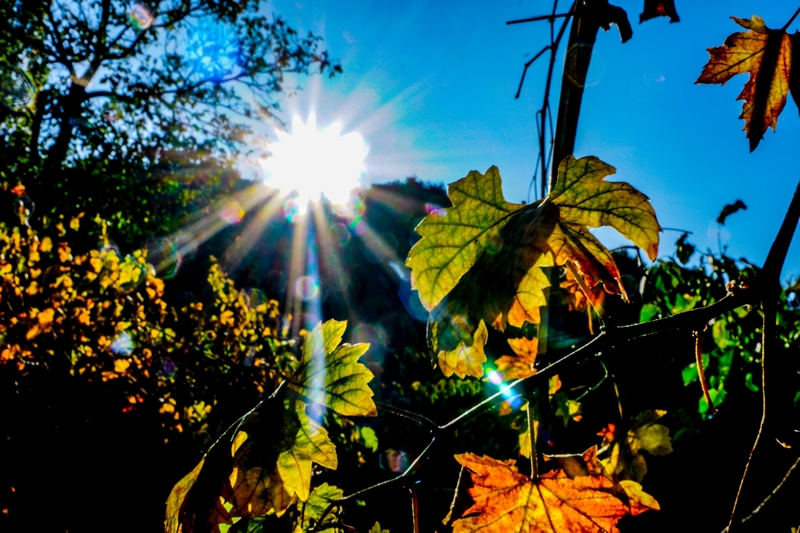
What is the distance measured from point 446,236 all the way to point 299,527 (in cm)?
64

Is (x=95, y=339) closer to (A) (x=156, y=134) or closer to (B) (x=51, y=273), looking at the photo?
(B) (x=51, y=273)

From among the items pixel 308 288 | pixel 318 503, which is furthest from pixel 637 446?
pixel 308 288

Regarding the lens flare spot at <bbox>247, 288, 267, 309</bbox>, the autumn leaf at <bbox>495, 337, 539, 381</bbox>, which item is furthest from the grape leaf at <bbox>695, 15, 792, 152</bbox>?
the lens flare spot at <bbox>247, 288, 267, 309</bbox>

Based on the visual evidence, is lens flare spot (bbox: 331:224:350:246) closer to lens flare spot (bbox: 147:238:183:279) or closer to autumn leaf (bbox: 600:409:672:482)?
lens flare spot (bbox: 147:238:183:279)

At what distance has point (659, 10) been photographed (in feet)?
2.93

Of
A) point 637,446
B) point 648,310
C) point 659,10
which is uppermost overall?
point 659,10

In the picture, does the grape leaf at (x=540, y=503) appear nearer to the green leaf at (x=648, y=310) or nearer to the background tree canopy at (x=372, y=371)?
the background tree canopy at (x=372, y=371)

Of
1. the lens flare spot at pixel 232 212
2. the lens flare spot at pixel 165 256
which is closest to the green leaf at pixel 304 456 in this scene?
the lens flare spot at pixel 165 256

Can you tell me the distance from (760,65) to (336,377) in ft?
3.07

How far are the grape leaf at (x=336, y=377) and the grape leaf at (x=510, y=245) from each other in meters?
0.17

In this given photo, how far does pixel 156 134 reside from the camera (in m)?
11.3

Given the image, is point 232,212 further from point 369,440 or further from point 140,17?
point 369,440

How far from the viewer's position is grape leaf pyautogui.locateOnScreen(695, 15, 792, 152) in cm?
73

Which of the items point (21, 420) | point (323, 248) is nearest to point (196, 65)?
point (323, 248)
